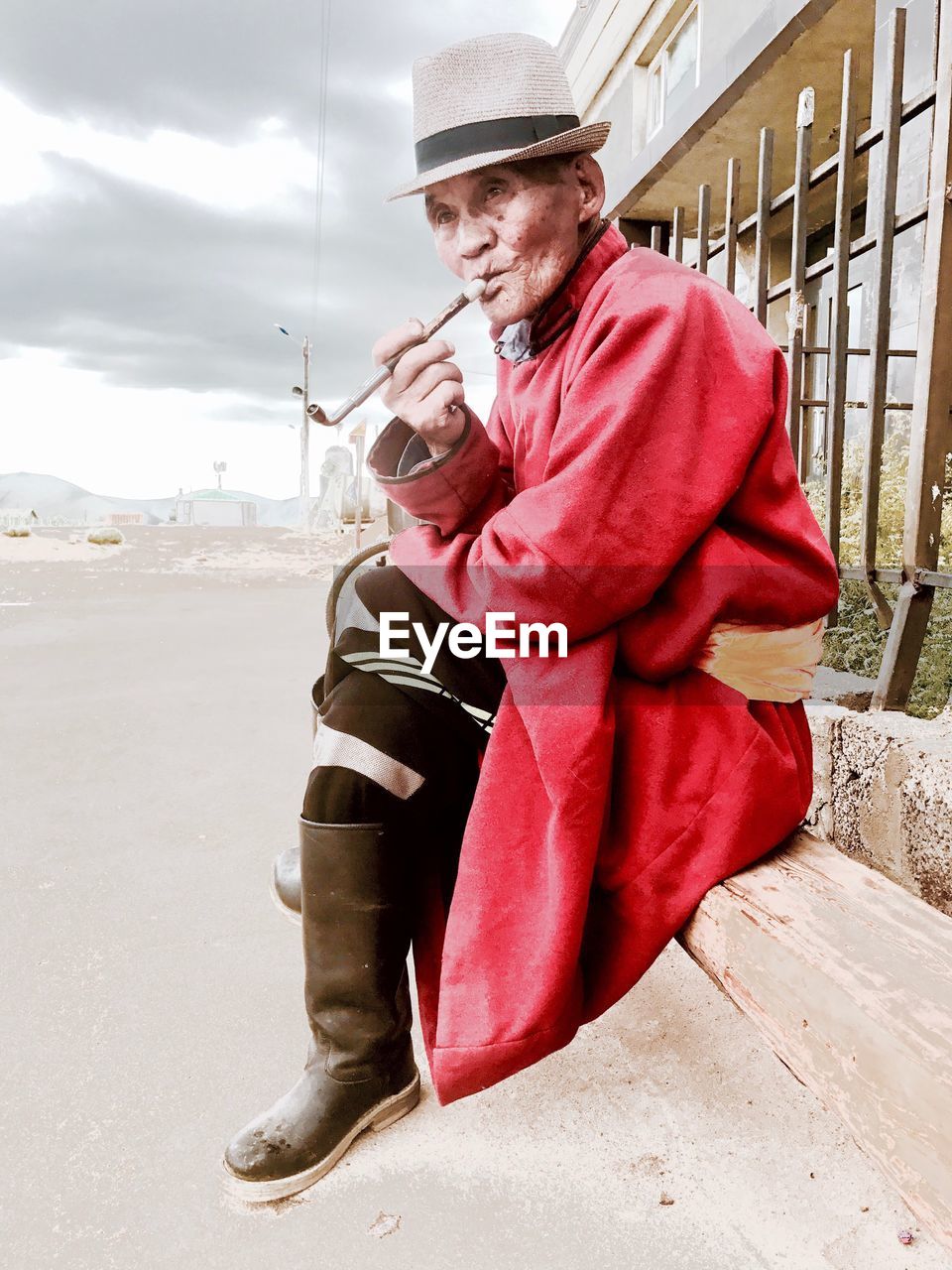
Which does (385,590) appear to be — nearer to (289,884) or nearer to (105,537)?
(289,884)

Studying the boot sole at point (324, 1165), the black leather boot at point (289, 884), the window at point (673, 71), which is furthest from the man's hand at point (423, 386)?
the window at point (673, 71)

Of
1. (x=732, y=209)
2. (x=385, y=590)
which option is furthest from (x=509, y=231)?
(x=732, y=209)

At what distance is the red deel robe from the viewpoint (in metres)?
1.12

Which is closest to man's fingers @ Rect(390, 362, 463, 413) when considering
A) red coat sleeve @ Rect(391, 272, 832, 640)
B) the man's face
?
the man's face

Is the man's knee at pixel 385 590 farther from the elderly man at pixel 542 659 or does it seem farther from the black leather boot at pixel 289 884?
the black leather boot at pixel 289 884

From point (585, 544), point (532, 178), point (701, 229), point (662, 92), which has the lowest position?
point (585, 544)

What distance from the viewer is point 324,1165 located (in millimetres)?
1358

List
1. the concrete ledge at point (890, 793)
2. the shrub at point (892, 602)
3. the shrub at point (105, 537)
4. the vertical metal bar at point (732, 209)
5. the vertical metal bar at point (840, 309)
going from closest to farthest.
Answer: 1. the concrete ledge at point (890, 793)
2. the vertical metal bar at point (840, 309)
3. the shrub at point (892, 602)
4. the vertical metal bar at point (732, 209)
5. the shrub at point (105, 537)

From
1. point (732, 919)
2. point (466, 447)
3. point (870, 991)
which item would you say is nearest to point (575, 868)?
point (732, 919)

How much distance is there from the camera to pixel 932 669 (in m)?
2.27

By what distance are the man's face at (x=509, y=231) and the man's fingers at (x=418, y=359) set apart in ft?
0.46

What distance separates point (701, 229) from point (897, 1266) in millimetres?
2800

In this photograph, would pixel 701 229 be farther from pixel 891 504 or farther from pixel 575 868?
pixel 575 868

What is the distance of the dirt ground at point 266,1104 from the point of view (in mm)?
1211
